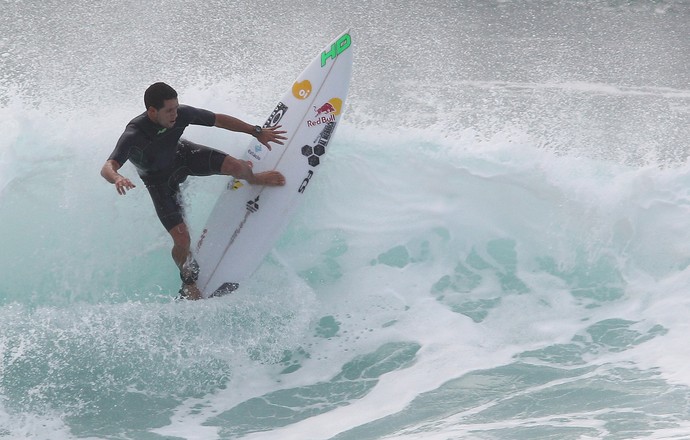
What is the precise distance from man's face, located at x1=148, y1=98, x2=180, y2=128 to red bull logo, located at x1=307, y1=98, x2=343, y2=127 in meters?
1.23

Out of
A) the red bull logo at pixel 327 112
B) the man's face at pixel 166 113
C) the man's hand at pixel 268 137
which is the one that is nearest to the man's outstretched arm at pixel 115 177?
the man's face at pixel 166 113

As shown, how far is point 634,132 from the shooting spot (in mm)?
7773

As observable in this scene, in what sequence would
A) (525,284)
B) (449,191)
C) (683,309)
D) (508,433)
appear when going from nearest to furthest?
(508,433), (683,309), (525,284), (449,191)

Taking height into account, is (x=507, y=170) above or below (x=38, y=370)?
above

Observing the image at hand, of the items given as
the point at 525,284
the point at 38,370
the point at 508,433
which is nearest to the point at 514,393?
the point at 508,433

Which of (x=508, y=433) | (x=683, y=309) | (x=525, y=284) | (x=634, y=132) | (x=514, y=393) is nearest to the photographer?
(x=508, y=433)

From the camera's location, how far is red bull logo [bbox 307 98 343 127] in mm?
6113

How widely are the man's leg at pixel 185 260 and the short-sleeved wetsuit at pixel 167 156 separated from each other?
57mm

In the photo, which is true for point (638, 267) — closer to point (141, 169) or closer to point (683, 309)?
point (683, 309)

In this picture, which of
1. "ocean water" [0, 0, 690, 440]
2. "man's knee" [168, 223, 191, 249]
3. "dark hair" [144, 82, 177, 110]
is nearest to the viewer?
"dark hair" [144, 82, 177, 110]

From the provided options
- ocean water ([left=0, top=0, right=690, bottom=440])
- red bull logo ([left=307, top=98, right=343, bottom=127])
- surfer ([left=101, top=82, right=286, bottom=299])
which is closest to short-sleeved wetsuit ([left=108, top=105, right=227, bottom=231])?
surfer ([left=101, top=82, right=286, bottom=299])

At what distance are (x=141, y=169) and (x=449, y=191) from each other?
259 cm

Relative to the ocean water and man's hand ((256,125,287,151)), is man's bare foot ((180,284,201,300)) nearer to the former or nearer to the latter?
the ocean water

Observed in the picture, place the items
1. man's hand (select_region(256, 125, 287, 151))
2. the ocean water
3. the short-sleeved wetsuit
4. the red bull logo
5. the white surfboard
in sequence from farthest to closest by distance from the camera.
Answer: the red bull logo, the white surfboard, man's hand (select_region(256, 125, 287, 151)), the ocean water, the short-sleeved wetsuit
